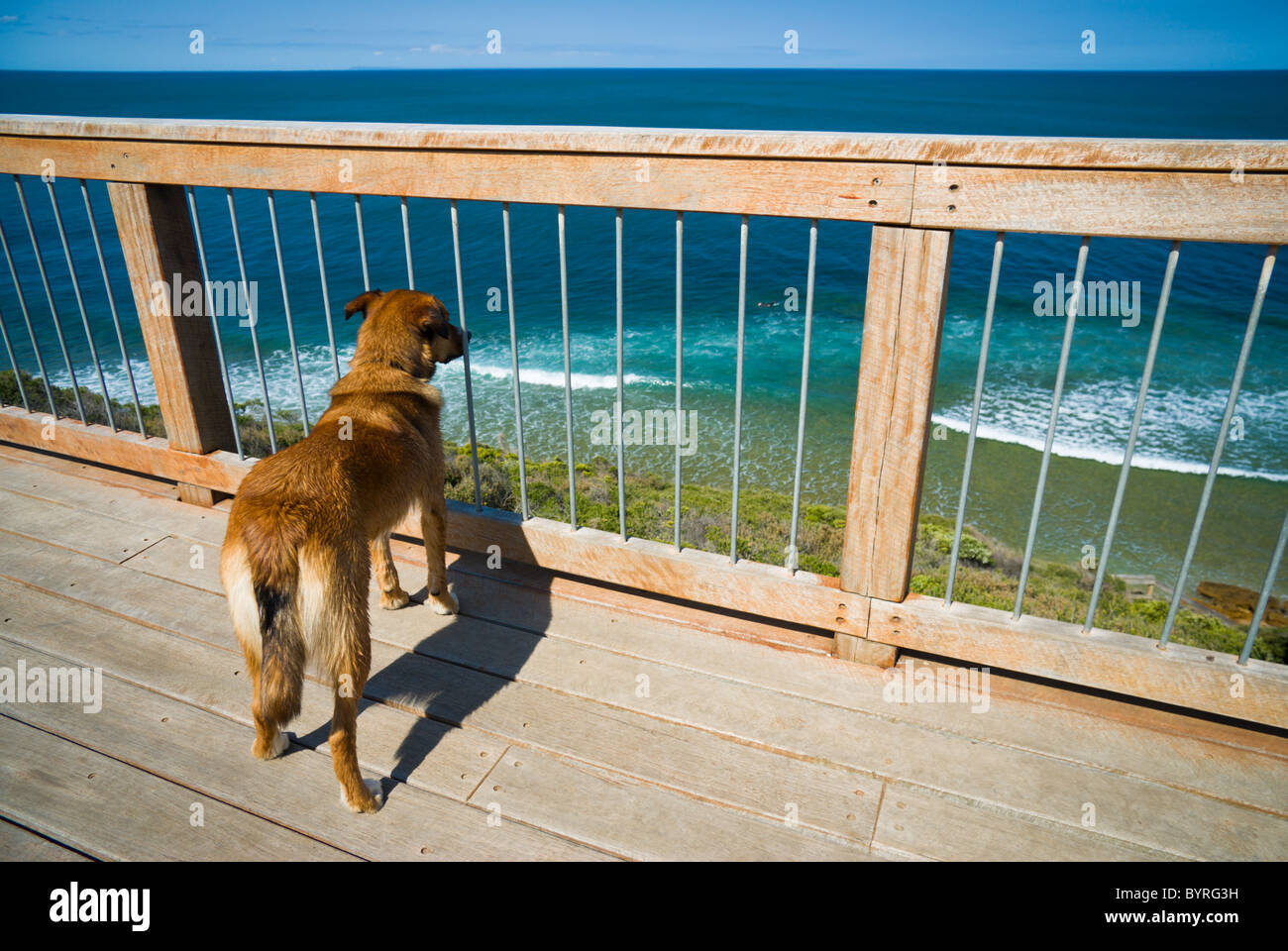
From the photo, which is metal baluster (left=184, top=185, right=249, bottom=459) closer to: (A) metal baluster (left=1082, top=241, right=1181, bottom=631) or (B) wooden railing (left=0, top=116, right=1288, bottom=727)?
(B) wooden railing (left=0, top=116, right=1288, bottom=727)

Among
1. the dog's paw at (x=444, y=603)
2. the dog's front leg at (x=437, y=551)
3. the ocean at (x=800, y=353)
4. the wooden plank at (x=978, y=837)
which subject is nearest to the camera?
the wooden plank at (x=978, y=837)

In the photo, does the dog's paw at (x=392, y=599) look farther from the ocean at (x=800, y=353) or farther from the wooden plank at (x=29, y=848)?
the ocean at (x=800, y=353)

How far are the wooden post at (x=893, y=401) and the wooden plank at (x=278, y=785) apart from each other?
1.26 metres

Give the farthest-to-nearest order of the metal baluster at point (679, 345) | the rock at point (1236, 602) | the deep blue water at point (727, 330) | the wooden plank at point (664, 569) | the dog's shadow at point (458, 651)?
the deep blue water at point (727, 330) < the rock at point (1236, 602) < the wooden plank at point (664, 569) < the dog's shadow at point (458, 651) < the metal baluster at point (679, 345)

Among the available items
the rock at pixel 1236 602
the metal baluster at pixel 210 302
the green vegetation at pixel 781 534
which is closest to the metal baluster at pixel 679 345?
the metal baluster at pixel 210 302

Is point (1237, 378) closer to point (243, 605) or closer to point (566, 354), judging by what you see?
point (566, 354)

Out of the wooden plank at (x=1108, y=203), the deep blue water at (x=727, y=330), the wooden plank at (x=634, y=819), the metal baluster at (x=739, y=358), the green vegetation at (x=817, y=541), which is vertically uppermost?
the wooden plank at (x=1108, y=203)

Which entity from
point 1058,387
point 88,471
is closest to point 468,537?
point 1058,387

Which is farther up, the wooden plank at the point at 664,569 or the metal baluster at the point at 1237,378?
the metal baluster at the point at 1237,378

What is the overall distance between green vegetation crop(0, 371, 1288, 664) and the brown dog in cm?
213

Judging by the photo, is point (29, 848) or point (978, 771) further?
point (978, 771)

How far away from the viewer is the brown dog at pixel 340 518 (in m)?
1.94

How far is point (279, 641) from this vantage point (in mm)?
1928

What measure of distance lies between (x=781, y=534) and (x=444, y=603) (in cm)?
569
